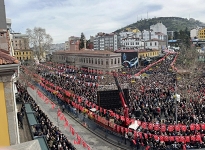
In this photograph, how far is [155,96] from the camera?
1037 inches

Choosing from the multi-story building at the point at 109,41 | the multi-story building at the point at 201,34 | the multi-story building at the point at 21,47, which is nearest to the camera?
the multi-story building at the point at 21,47

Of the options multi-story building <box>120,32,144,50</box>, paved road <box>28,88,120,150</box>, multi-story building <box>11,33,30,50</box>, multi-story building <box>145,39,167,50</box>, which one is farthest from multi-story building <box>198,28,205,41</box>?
paved road <box>28,88,120,150</box>

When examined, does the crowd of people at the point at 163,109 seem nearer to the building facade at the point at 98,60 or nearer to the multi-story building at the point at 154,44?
the building facade at the point at 98,60

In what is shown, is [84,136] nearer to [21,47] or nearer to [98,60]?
[98,60]

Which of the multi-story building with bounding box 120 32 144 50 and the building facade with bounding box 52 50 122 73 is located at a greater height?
the multi-story building with bounding box 120 32 144 50

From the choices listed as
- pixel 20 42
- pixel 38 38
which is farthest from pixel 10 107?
pixel 20 42

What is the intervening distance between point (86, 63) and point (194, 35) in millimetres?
73804

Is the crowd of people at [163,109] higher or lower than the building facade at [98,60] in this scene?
lower

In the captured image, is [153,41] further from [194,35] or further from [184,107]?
[184,107]

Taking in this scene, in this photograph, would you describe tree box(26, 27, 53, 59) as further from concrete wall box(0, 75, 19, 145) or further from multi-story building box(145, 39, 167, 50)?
concrete wall box(0, 75, 19, 145)

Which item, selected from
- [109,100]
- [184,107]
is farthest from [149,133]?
[184,107]

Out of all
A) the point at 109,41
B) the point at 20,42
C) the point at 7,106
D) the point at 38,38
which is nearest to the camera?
the point at 7,106

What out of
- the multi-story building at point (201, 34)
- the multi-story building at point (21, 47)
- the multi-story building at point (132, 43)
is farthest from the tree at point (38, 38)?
the multi-story building at point (201, 34)

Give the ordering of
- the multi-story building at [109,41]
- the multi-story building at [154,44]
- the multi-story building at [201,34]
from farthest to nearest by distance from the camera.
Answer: the multi-story building at [201,34] < the multi-story building at [109,41] < the multi-story building at [154,44]
